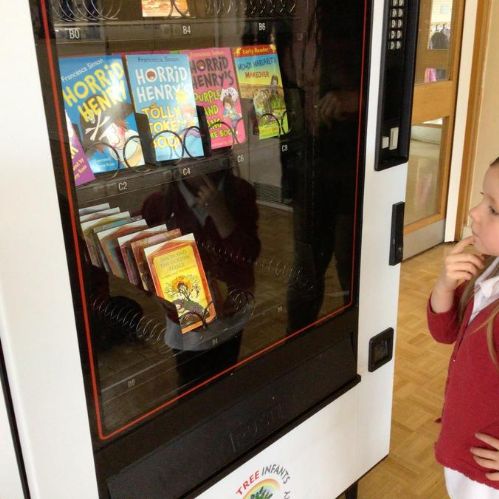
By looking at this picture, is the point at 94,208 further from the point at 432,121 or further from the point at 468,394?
the point at 432,121

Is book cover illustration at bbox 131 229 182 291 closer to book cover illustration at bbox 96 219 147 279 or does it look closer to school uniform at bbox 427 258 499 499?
book cover illustration at bbox 96 219 147 279

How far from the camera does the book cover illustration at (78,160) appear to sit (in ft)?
2.86

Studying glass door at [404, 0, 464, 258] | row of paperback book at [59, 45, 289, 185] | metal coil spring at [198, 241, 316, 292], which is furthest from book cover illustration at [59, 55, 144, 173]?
glass door at [404, 0, 464, 258]

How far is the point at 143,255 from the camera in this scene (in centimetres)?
109

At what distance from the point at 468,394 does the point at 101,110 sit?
854 millimetres

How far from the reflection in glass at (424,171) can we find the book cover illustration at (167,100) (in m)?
2.36

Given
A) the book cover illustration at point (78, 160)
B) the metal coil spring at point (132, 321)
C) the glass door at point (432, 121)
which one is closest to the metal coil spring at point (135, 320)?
the metal coil spring at point (132, 321)

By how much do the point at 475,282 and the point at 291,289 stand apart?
0.40 m

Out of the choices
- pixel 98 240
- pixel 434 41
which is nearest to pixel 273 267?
pixel 98 240

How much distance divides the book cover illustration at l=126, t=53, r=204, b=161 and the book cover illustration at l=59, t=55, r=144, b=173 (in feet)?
0.10

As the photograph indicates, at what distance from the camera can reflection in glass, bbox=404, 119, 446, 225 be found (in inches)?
128

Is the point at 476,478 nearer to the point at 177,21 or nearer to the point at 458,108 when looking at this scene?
the point at 177,21

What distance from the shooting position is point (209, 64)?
110 centimetres

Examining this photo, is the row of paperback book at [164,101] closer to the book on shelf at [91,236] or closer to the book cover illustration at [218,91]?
the book cover illustration at [218,91]
